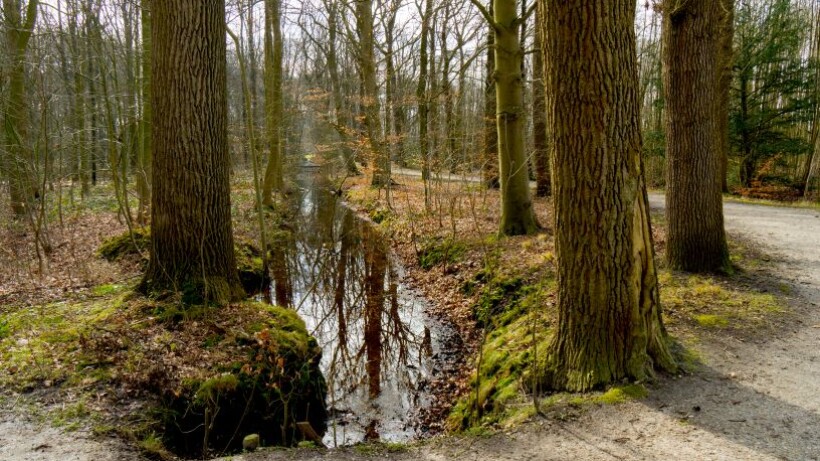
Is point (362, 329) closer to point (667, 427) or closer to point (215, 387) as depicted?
point (215, 387)

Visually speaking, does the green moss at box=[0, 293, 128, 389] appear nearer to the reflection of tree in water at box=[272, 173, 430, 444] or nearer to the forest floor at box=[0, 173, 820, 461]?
the forest floor at box=[0, 173, 820, 461]

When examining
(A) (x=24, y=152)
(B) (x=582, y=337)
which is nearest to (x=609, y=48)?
(B) (x=582, y=337)

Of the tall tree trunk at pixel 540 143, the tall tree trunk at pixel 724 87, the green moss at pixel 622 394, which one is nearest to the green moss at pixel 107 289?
the green moss at pixel 622 394

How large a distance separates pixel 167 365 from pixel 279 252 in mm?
8544

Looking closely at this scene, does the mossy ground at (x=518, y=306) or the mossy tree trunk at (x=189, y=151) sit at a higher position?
the mossy tree trunk at (x=189, y=151)

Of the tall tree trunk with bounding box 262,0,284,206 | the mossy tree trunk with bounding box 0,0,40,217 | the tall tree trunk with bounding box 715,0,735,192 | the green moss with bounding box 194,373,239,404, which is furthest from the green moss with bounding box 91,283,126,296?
the tall tree trunk with bounding box 715,0,735,192

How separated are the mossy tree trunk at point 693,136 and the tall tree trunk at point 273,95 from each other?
11695 mm

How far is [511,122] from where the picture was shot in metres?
10.2

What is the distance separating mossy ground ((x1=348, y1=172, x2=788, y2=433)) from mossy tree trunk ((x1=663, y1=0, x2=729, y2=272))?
0.43m

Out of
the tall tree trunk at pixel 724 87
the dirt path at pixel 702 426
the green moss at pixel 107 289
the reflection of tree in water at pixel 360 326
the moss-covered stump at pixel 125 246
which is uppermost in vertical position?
the tall tree trunk at pixel 724 87

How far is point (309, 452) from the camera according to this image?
3.73 metres

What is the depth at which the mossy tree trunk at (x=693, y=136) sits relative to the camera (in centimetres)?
656

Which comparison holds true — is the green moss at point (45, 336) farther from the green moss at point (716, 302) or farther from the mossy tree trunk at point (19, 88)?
the mossy tree trunk at point (19, 88)

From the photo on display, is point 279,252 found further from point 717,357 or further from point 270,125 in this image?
point 717,357
